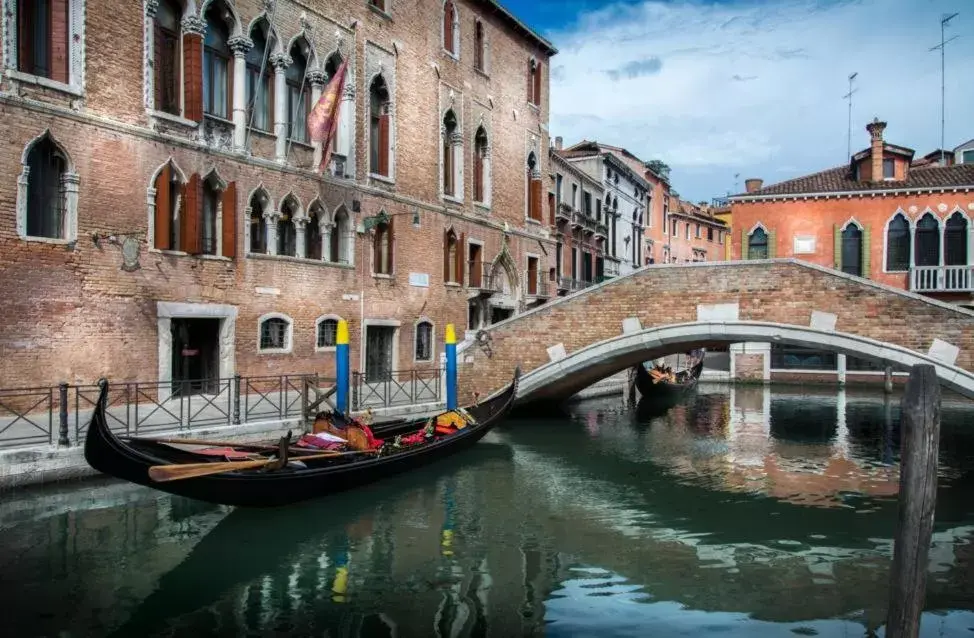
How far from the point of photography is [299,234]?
13.0 meters

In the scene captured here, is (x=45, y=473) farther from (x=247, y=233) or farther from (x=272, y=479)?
(x=247, y=233)

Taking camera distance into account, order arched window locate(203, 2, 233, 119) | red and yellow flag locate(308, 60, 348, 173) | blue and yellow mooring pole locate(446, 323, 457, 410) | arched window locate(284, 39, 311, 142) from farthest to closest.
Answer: arched window locate(284, 39, 311, 142) → blue and yellow mooring pole locate(446, 323, 457, 410) → red and yellow flag locate(308, 60, 348, 173) → arched window locate(203, 2, 233, 119)

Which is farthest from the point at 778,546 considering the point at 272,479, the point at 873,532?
the point at 272,479

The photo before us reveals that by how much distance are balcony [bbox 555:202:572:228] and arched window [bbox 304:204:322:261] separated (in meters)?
10.3

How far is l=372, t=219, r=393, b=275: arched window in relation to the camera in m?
14.9

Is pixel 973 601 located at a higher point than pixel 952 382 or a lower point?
lower

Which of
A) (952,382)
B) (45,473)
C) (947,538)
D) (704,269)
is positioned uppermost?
(704,269)

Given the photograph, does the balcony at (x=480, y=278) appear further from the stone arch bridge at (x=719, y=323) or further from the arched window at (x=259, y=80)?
the arched window at (x=259, y=80)

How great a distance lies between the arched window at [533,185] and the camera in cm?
2038

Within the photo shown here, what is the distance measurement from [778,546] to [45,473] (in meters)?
7.07

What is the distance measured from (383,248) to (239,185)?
3.74 metres

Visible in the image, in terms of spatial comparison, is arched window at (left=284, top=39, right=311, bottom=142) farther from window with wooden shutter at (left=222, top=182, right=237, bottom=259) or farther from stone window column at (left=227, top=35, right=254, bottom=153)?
window with wooden shutter at (left=222, top=182, right=237, bottom=259)

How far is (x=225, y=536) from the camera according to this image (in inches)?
271

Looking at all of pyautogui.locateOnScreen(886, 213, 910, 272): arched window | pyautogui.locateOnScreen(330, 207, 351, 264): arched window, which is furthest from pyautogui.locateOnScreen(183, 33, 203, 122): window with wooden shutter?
pyautogui.locateOnScreen(886, 213, 910, 272): arched window
